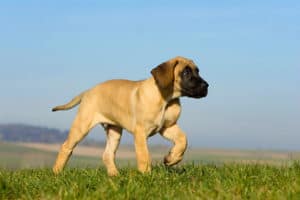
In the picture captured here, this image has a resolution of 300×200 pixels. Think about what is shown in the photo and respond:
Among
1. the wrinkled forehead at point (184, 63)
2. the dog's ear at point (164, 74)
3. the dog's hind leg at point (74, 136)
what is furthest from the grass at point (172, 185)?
the wrinkled forehead at point (184, 63)

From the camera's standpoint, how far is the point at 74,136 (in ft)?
38.5

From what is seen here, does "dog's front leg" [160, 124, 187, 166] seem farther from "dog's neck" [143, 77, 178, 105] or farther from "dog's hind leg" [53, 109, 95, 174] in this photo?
"dog's hind leg" [53, 109, 95, 174]

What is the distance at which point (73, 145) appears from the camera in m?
11.8

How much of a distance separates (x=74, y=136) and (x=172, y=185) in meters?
3.65

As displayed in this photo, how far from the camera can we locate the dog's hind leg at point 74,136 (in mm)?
11562

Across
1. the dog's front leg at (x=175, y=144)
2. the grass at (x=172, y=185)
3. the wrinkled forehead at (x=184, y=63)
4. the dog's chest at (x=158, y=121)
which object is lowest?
the grass at (x=172, y=185)

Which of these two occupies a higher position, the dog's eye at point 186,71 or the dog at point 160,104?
the dog's eye at point 186,71

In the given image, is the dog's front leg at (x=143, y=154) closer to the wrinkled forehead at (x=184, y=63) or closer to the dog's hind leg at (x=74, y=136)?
the wrinkled forehead at (x=184, y=63)

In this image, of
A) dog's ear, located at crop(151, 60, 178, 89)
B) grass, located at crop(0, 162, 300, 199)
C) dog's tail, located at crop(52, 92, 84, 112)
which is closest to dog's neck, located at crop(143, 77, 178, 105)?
dog's ear, located at crop(151, 60, 178, 89)

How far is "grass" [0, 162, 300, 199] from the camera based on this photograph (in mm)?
7297

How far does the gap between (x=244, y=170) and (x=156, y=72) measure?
2.09 metres

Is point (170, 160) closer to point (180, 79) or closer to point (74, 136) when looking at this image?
point (180, 79)

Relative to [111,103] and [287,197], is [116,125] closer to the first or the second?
[111,103]

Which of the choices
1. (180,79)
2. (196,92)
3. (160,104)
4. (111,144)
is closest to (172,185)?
(160,104)
